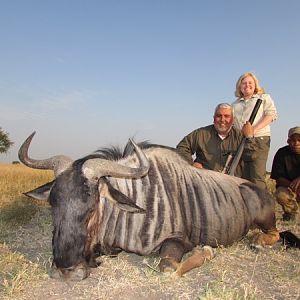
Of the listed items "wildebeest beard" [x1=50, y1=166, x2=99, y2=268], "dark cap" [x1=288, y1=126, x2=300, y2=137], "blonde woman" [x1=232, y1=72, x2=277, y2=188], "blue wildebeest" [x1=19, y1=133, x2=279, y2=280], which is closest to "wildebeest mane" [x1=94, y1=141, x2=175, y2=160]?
"blue wildebeest" [x1=19, y1=133, x2=279, y2=280]

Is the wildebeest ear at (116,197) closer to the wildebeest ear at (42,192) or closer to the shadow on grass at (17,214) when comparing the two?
the wildebeest ear at (42,192)

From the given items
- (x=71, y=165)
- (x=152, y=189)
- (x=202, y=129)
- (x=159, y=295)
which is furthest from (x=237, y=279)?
(x=202, y=129)

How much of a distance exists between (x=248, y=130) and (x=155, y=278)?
9.32 ft

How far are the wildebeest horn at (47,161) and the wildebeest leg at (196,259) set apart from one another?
1.25m

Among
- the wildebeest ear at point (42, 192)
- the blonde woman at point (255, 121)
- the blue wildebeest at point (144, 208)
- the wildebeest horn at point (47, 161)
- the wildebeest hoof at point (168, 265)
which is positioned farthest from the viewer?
the blonde woman at point (255, 121)

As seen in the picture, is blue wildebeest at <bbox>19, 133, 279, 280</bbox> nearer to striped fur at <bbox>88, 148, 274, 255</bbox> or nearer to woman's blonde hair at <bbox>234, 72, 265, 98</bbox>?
striped fur at <bbox>88, 148, 274, 255</bbox>

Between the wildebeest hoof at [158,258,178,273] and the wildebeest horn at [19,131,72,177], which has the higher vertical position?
the wildebeest horn at [19,131,72,177]

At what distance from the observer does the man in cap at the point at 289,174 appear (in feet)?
20.3

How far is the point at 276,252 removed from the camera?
14.2ft

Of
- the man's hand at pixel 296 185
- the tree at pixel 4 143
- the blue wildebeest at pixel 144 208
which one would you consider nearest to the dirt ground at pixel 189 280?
the blue wildebeest at pixel 144 208

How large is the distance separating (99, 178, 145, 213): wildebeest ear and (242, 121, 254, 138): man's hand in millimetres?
2547

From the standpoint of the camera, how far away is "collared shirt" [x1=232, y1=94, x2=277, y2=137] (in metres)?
5.77

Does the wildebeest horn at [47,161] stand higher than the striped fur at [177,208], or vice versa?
the wildebeest horn at [47,161]

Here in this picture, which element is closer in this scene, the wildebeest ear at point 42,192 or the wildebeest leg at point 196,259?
the wildebeest leg at point 196,259
